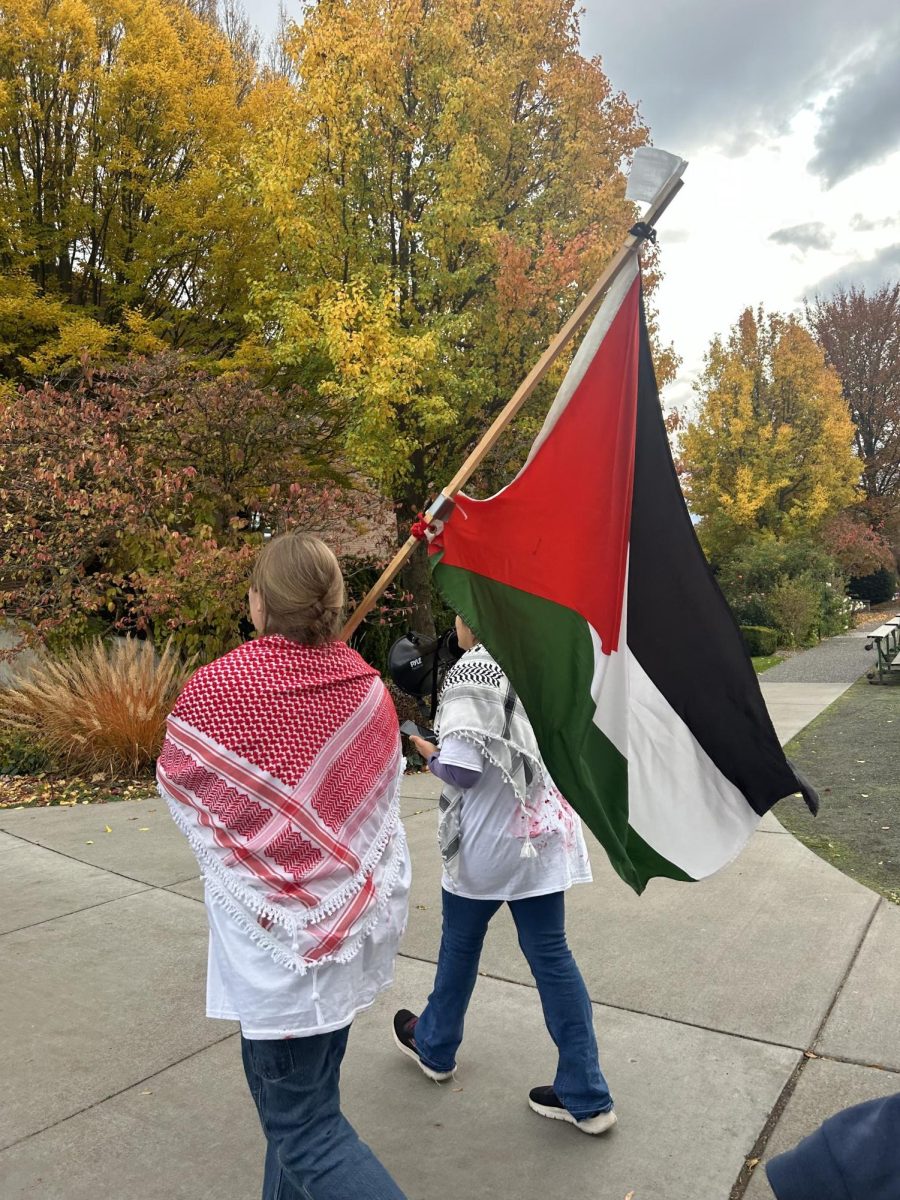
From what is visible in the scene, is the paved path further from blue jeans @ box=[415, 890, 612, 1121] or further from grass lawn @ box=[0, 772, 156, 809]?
blue jeans @ box=[415, 890, 612, 1121]

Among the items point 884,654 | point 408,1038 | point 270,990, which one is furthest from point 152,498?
point 884,654

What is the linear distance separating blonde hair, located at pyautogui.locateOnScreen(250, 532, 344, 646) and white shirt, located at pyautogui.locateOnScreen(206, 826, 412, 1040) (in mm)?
657

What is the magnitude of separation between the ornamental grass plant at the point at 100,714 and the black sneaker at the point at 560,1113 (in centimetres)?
574

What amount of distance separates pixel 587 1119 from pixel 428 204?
999 cm

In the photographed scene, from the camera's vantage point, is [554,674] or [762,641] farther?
[762,641]

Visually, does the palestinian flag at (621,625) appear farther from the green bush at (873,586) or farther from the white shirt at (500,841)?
the green bush at (873,586)

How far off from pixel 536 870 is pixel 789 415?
2425cm

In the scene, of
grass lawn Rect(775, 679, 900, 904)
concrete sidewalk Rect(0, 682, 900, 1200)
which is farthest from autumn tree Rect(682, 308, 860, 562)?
concrete sidewalk Rect(0, 682, 900, 1200)

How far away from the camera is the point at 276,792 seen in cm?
215

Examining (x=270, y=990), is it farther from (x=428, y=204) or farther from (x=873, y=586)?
(x=873, y=586)

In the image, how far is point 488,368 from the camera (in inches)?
432

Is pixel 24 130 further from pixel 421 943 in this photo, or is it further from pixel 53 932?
pixel 421 943

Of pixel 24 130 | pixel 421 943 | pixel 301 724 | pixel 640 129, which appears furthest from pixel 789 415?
pixel 301 724

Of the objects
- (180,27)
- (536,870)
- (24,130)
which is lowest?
(536,870)
